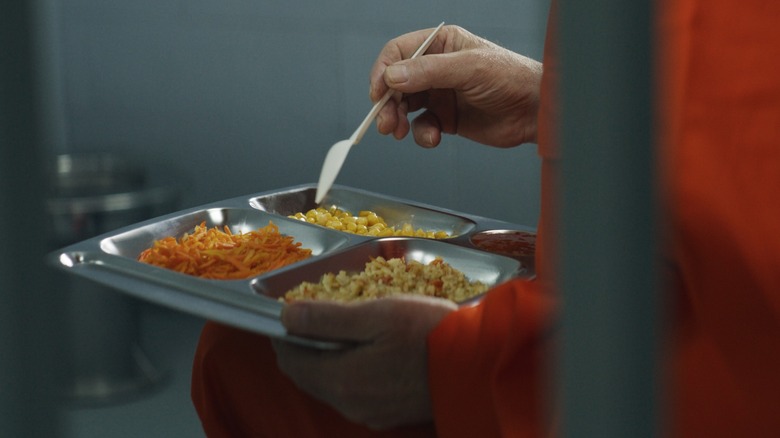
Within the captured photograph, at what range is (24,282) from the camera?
0.30 meters

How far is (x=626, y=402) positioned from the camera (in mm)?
265

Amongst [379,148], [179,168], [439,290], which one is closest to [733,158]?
[439,290]

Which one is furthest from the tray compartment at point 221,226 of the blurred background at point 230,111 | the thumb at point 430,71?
the blurred background at point 230,111

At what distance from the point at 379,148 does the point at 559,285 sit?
2582 millimetres

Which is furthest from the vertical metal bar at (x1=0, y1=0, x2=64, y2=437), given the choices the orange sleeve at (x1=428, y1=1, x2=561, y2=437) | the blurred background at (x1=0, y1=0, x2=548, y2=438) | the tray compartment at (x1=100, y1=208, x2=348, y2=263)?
the blurred background at (x1=0, y1=0, x2=548, y2=438)

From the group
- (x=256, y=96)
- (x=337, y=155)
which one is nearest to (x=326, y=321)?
(x=337, y=155)

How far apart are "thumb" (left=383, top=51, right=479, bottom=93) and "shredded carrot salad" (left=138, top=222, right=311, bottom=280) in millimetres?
307

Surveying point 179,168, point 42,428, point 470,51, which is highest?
point 470,51

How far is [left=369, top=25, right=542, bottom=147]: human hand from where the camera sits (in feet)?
4.92

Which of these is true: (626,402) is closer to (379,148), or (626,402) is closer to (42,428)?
(42,428)

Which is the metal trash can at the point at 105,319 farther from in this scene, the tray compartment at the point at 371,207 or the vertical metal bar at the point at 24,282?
the vertical metal bar at the point at 24,282

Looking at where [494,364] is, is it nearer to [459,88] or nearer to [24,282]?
[459,88]

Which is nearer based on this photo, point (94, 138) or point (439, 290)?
point (439, 290)

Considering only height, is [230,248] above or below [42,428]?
below
